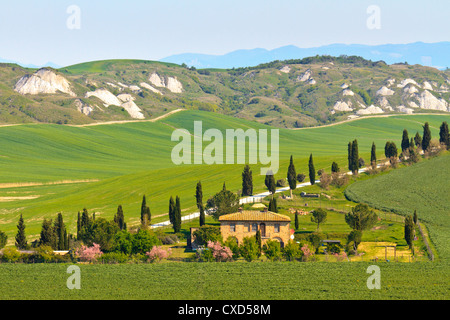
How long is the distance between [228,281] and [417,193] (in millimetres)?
61028

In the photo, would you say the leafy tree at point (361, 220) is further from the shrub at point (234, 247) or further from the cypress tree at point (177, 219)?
the cypress tree at point (177, 219)

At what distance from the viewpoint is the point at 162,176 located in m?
147

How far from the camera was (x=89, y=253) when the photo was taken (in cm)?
7731

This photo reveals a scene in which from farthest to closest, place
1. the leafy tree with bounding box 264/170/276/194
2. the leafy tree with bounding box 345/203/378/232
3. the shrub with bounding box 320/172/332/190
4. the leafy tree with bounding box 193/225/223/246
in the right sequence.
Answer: the shrub with bounding box 320/172/332/190 → the leafy tree with bounding box 264/170/276/194 → the leafy tree with bounding box 345/203/378/232 → the leafy tree with bounding box 193/225/223/246

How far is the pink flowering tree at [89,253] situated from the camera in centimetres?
7706

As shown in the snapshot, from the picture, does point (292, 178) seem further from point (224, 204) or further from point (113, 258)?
point (113, 258)

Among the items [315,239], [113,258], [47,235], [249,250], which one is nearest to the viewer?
[113,258]

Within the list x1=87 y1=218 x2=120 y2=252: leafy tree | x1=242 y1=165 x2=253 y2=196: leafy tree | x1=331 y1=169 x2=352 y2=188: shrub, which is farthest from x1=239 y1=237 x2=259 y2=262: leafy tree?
x1=331 y1=169 x2=352 y2=188: shrub

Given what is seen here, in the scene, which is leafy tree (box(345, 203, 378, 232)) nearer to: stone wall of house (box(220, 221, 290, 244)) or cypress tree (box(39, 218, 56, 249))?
stone wall of house (box(220, 221, 290, 244))

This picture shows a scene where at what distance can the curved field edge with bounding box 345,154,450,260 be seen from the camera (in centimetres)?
10125

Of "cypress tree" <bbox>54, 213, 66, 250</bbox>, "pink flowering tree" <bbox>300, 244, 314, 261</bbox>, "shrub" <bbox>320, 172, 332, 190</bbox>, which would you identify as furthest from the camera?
"shrub" <bbox>320, 172, 332, 190</bbox>

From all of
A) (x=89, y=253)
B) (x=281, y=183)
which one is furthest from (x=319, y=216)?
(x=89, y=253)

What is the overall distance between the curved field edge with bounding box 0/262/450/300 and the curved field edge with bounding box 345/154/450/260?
23.2m
